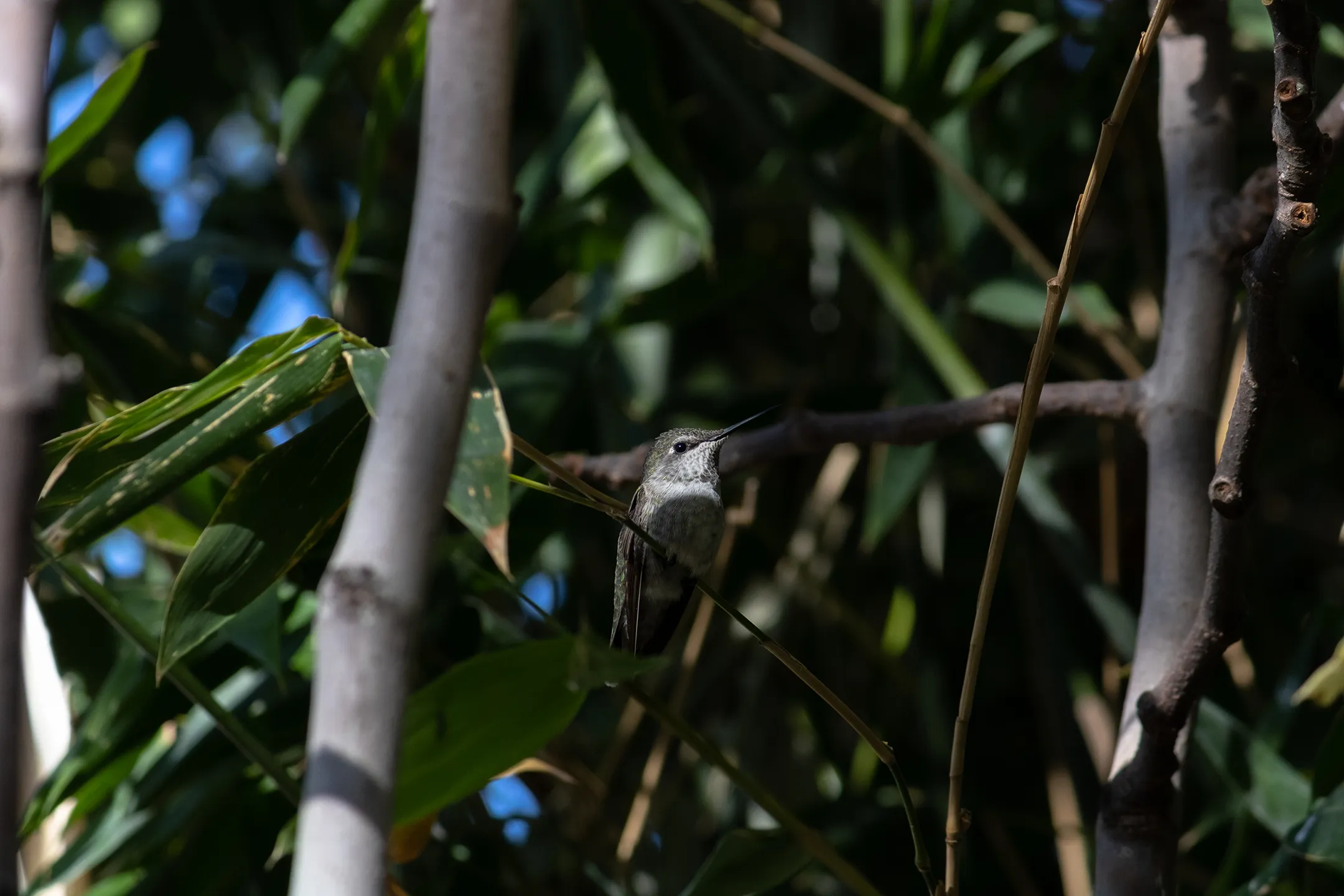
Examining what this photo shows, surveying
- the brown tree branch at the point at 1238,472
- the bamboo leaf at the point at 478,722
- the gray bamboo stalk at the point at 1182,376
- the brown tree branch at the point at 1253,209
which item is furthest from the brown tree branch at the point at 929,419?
the bamboo leaf at the point at 478,722

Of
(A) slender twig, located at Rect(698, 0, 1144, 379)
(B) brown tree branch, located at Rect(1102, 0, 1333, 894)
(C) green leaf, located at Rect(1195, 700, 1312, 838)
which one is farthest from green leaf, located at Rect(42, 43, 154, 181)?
(C) green leaf, located at Rect(1195, 700, 1312, 838)

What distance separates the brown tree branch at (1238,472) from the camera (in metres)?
0.98

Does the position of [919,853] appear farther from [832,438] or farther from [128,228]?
[128,228]

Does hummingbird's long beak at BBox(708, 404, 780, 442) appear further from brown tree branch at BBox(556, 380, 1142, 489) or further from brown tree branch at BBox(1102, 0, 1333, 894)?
brown tree branch at BBox(1102, 0, 1333, 894)

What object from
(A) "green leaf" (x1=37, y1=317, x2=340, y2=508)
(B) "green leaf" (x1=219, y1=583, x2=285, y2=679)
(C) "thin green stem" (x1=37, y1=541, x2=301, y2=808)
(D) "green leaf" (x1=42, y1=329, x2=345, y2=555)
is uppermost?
(A) "green leaf" (x1=37, y1=317, x2=340, y2=508)

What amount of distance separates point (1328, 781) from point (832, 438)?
28.2 inches

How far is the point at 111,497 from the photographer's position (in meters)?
1.17

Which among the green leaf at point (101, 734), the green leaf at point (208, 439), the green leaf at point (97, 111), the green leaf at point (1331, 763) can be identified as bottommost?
the green leaf at point (1331, 763)

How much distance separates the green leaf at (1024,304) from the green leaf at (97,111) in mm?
1361

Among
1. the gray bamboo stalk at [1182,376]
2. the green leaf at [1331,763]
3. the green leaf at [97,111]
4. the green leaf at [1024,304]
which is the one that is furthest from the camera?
the green leaf at [1024,304]

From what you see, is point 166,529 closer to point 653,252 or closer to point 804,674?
point 804,674

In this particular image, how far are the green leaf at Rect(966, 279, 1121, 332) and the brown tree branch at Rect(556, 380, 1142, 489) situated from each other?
0.62 metres

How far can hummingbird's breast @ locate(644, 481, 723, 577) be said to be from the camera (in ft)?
6.76

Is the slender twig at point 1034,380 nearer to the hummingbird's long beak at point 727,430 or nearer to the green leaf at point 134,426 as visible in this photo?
the green leaf at point 134,426
